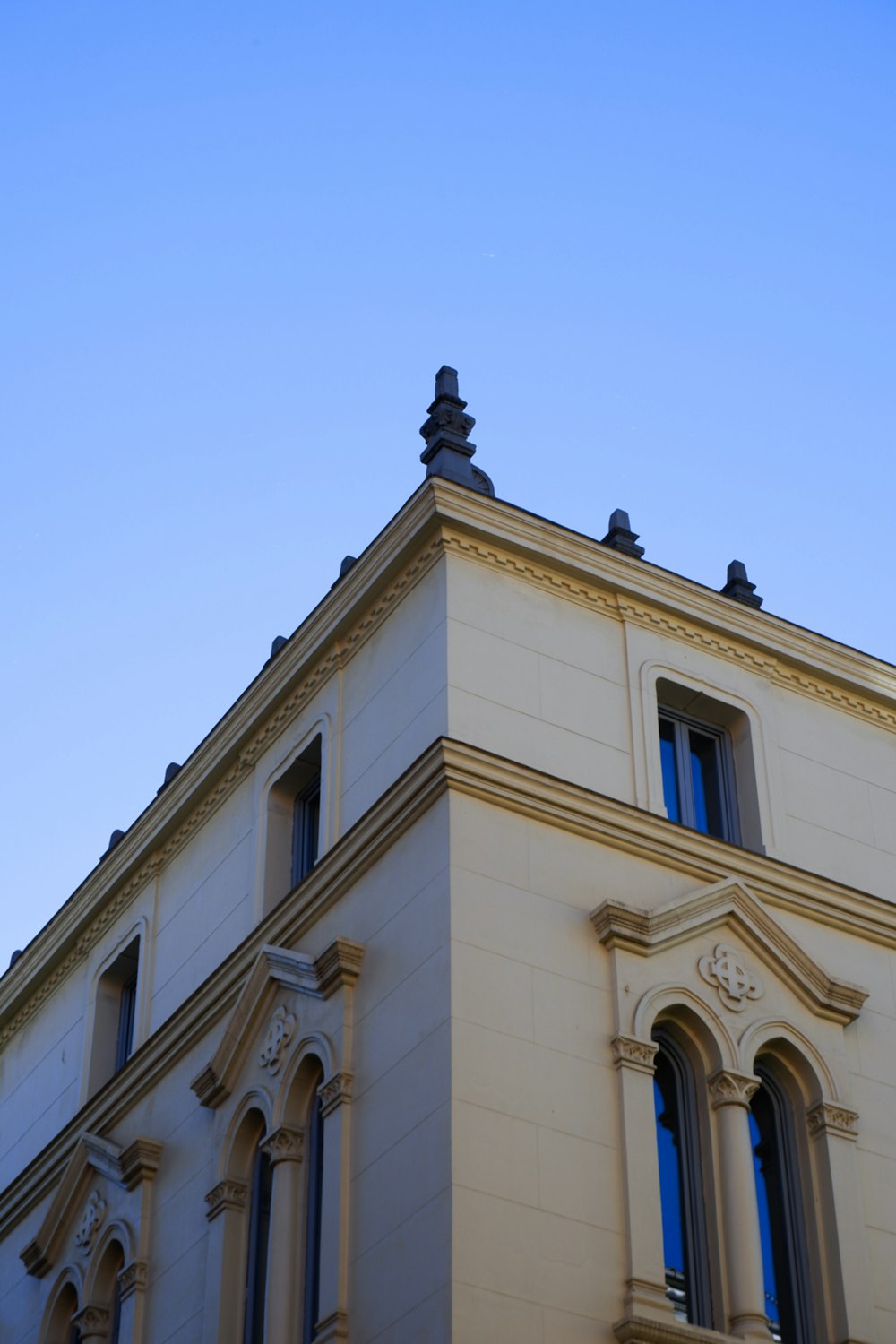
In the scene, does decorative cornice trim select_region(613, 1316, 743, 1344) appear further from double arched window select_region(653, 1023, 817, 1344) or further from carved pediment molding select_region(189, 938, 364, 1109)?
carved pediment molding select_region(189, 938, 364, 1109)

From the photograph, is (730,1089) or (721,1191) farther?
(730,1089)

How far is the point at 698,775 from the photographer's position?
89.2 feet

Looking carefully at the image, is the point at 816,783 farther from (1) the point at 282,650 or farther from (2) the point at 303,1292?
(2) the point at 303,1292

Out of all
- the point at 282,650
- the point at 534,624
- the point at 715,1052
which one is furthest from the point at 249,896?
the point at 715,1052

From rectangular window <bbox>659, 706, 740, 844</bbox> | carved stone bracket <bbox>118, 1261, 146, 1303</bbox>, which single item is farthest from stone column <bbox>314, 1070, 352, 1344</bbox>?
rectangular window <bbox>659, 706, 740, 844</bbox>

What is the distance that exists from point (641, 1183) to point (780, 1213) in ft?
7.45

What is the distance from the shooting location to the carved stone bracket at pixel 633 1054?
22.8 metres

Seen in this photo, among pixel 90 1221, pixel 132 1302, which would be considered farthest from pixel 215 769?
pixel 132 1302

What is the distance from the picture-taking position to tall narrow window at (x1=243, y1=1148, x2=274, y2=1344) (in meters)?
24.3

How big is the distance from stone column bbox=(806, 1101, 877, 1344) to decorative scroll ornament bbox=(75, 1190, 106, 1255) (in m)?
9.31

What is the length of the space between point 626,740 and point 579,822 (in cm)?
183

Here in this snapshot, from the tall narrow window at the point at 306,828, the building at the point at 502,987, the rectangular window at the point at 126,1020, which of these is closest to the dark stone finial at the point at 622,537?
the building at the point at 502,987

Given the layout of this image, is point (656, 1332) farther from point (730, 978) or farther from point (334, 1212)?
point (730, 978)

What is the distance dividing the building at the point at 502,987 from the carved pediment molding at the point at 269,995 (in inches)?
1.9
